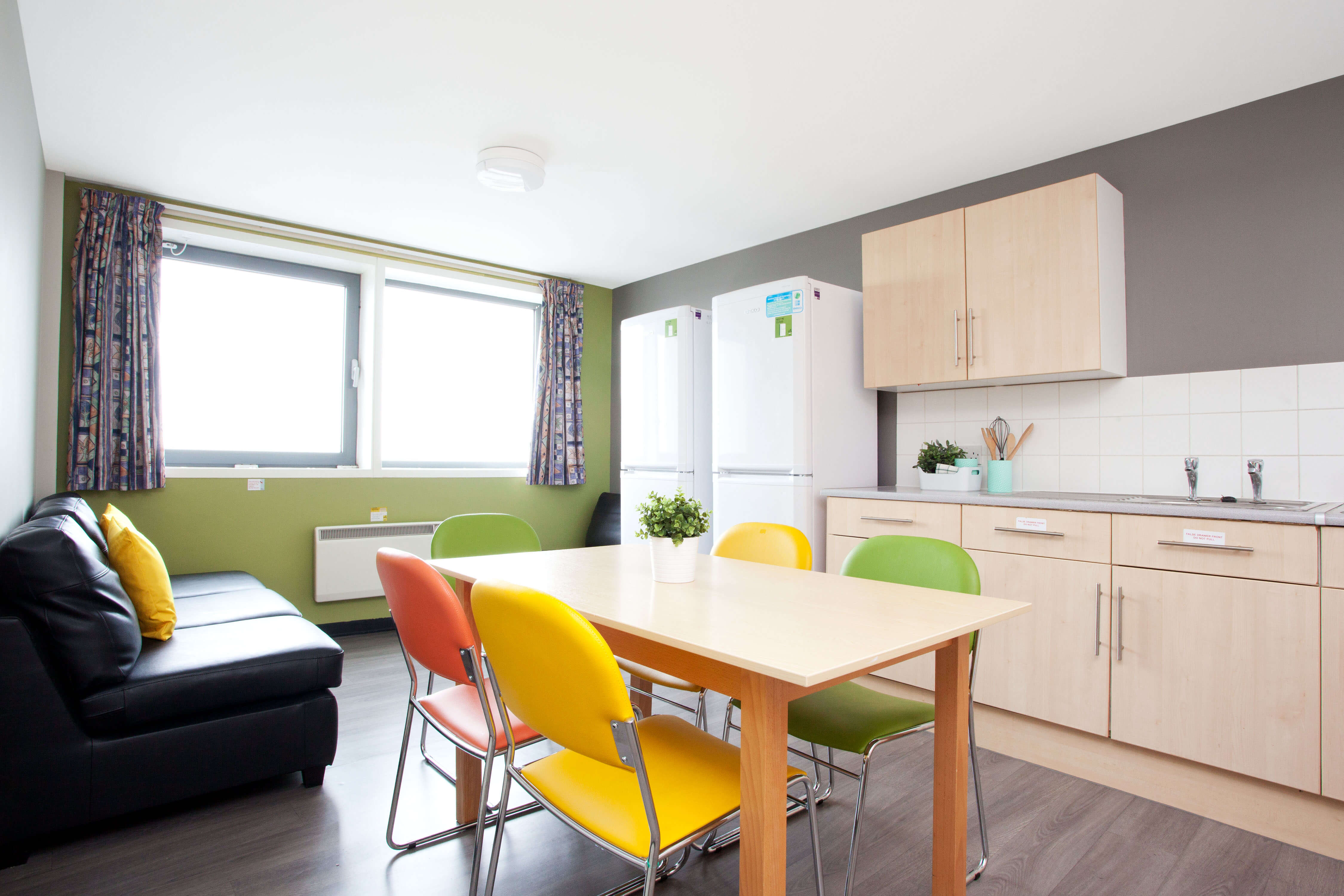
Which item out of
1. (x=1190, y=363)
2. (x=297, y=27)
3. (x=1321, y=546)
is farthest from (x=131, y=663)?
(x=1190, y=363)

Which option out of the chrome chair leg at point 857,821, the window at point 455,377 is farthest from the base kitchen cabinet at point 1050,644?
the window at point 455,377

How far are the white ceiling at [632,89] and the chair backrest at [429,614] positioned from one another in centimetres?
172

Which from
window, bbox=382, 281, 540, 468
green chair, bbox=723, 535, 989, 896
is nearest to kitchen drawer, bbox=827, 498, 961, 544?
green chair, bbox=723, 535, 989, 896

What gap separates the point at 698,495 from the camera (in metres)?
4.28

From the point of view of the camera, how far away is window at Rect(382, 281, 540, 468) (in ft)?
15.3

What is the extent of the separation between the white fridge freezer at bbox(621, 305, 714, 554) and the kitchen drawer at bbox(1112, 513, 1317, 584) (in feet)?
7.25

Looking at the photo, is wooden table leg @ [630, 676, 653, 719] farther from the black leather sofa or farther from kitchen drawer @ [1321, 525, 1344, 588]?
kitchen drawer @ [1321, 525, 1344, 588]

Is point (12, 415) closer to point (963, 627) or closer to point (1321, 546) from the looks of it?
point (963, 627)

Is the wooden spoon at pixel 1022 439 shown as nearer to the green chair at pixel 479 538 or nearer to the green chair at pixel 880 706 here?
the green chair at pixel 880 706

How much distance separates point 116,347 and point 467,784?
3.03 metres

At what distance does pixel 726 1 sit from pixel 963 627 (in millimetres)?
1893

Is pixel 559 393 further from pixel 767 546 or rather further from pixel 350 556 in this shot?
pixel 767 546

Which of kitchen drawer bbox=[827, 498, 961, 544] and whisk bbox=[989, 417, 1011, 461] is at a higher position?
whisk bbox=[989, 417, 1011, 461]

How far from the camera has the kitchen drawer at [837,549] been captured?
10.2 ft
